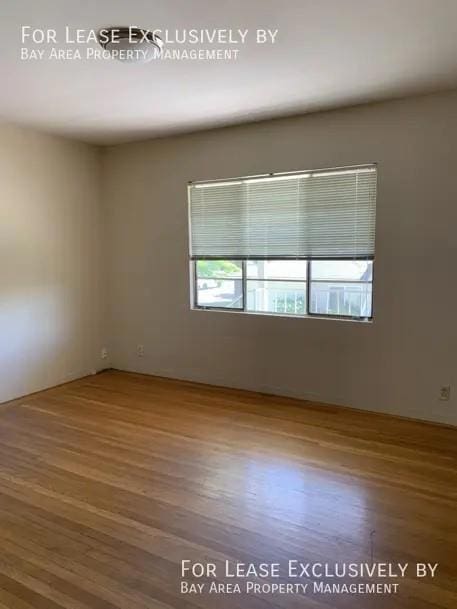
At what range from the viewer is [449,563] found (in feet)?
6.60

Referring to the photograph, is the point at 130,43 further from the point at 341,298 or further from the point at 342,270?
the point at 341,298

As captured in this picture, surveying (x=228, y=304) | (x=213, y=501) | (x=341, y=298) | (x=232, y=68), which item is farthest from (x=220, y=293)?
(x=213, y=501)

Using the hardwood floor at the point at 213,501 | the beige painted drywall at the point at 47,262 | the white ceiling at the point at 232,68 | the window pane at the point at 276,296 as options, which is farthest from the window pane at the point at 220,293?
the white ceiling at the point at 232,68

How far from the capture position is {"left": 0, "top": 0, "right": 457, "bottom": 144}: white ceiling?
7.32 feet

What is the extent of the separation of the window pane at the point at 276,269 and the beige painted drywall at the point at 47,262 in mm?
1973

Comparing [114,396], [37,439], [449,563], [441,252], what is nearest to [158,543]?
[449,563]

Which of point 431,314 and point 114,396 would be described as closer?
point 431,314

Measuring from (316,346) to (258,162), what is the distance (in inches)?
Result: 72.8

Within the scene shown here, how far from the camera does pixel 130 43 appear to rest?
2508 millimetres

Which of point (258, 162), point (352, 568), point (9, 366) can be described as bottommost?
point (352, 568)

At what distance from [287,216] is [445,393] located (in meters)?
2.06

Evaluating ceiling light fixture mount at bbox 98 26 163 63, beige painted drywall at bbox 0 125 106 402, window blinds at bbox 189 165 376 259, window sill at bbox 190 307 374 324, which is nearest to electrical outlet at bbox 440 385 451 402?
window sill at bbox 190 307 374 324

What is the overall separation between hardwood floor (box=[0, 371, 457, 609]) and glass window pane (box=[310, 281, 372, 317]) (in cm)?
91

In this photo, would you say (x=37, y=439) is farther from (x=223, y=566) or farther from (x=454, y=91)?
(x=454, y=91)
